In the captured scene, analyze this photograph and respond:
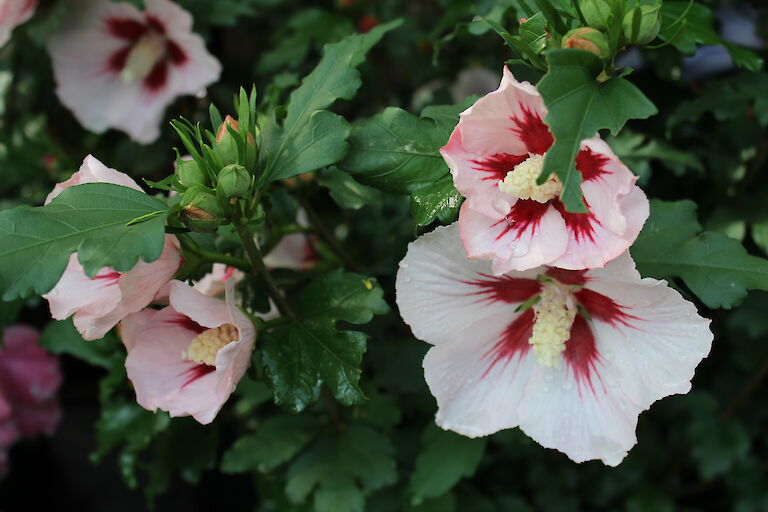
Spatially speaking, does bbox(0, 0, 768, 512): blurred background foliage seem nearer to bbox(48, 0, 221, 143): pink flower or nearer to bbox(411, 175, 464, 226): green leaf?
bbox(48, 0, 221, 143): pink flower

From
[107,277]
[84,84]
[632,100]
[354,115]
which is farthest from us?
[354,115]

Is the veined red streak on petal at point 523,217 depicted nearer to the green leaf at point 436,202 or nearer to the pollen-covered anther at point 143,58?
the green leaf at point 436,202

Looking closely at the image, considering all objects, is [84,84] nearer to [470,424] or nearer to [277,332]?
[277,332]

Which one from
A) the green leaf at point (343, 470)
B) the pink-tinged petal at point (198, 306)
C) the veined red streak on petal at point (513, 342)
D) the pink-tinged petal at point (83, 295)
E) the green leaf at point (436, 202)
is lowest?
the green leaf at point (343, 470)

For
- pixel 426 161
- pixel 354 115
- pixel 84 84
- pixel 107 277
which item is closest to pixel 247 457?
pixel 107 277

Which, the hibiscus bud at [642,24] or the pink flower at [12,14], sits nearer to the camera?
the hibiscus bud at [642,24]

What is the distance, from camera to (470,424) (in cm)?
72

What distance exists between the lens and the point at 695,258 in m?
0.78

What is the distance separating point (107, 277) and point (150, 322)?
0.20ft

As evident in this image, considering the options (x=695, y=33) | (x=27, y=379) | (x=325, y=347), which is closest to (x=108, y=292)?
(x=325, y=347)

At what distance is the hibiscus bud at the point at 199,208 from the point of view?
2.24 feet

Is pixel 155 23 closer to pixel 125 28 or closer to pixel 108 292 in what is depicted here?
pixel 125 28

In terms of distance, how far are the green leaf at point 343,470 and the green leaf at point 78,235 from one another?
47 cm

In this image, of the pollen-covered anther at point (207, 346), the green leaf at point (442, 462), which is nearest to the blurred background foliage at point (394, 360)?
the green leaf at point (442, 462)
